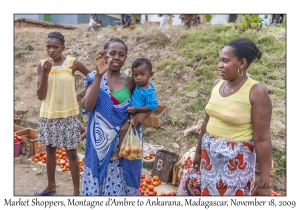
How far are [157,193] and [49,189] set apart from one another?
1.53 meters

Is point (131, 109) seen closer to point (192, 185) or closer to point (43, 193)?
point (192, 185)

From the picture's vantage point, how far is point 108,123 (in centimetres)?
243

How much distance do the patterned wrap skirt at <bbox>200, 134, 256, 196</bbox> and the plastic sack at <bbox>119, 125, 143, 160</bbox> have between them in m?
0.61

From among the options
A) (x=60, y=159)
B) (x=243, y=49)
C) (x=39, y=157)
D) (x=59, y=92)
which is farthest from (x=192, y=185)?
(x=39, y=157)

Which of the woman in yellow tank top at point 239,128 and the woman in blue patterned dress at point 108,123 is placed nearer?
the woman in yellow tank top at point 239,128

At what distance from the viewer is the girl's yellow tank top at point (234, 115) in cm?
210

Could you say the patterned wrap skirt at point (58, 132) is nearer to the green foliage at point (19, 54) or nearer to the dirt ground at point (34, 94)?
the dirt ground at point (34, 94)

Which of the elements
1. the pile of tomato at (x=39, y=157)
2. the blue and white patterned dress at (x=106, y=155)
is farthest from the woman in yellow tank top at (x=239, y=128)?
the pile of tomato at (x=39, y=157)

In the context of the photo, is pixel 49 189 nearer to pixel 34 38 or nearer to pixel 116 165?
pixel 116 165

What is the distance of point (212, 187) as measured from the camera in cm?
229

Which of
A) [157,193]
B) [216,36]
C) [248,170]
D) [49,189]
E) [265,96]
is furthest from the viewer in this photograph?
[216,36]

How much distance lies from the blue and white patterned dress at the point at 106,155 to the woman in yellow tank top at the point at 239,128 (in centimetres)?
76

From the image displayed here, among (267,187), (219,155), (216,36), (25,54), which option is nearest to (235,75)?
(219,155)

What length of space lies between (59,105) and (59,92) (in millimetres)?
154
